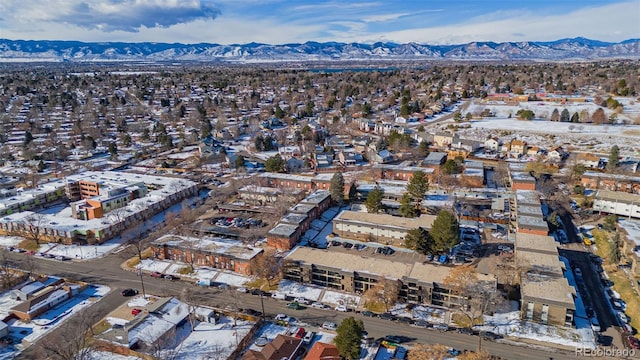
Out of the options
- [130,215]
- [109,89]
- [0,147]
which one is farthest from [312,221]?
[109,89]

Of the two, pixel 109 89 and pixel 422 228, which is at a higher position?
pixel 109 89

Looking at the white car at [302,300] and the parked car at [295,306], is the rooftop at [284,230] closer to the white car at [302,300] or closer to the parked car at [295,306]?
the white car at [302,300]

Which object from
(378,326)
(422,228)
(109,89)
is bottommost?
(378,326)

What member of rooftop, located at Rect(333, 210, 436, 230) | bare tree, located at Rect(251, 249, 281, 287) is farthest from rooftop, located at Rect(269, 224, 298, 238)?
rooftop, located at Rect(333, 210, 436, 230)

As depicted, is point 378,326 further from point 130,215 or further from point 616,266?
point 130,215

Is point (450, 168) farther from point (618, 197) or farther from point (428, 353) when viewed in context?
point (428, 353)
